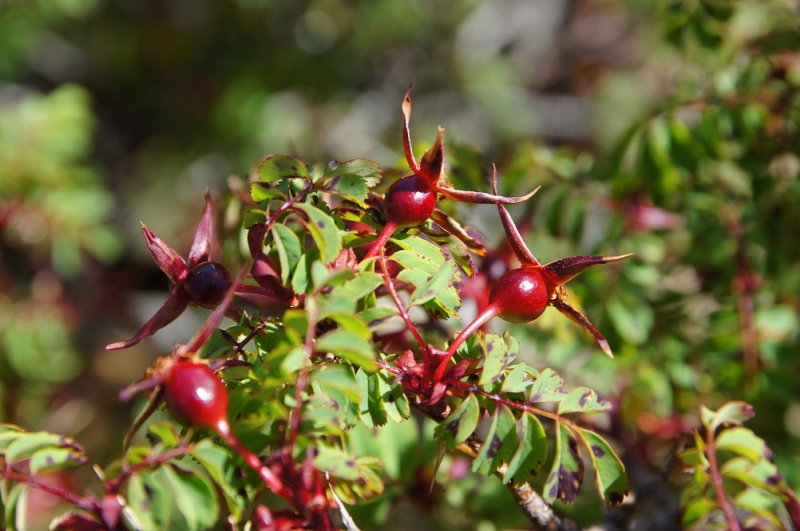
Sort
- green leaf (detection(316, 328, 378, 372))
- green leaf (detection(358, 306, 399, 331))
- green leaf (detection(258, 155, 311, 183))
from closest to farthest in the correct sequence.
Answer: green leaf (detection(316, 328, 378, 372)) → green leaf (detection(358, 306, 399, 331)) → green leaf (detection(258, 155, 311, 183))

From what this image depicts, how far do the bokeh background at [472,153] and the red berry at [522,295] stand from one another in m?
0.38

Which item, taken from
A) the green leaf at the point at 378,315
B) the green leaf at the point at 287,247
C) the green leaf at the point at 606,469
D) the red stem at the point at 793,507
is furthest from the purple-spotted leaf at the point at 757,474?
the green leaf at the point at 287,247

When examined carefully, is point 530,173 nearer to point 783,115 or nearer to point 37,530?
point 783,115

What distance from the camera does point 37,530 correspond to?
217 centimetres

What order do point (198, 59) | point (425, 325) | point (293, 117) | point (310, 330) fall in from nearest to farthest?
1. point (310, 330)
2. point (425, 325)
3. point (293, 117)
4. point (198, 59)

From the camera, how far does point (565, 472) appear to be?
2.55 feet

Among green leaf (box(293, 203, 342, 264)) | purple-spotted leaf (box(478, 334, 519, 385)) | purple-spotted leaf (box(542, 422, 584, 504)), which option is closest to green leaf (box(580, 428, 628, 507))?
purple-spotted leaf (box(542, 422, 584, 504))

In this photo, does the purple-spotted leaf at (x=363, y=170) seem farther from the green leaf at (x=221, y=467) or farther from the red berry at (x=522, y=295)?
the green leaf at (x=221, y=467)

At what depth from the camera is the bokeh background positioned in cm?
139

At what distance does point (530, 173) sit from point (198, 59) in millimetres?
2582

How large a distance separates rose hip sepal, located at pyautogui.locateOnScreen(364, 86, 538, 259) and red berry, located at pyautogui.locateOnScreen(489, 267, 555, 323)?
3.6 inches

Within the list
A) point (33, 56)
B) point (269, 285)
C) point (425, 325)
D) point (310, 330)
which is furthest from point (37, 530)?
point (33, 56)

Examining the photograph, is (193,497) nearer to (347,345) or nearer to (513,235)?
(347,345)

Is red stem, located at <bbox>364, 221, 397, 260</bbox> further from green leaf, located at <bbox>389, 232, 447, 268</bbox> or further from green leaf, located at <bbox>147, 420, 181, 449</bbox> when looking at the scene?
green leaf, located at <bbox>147, 420, 181, 449</bbox>
